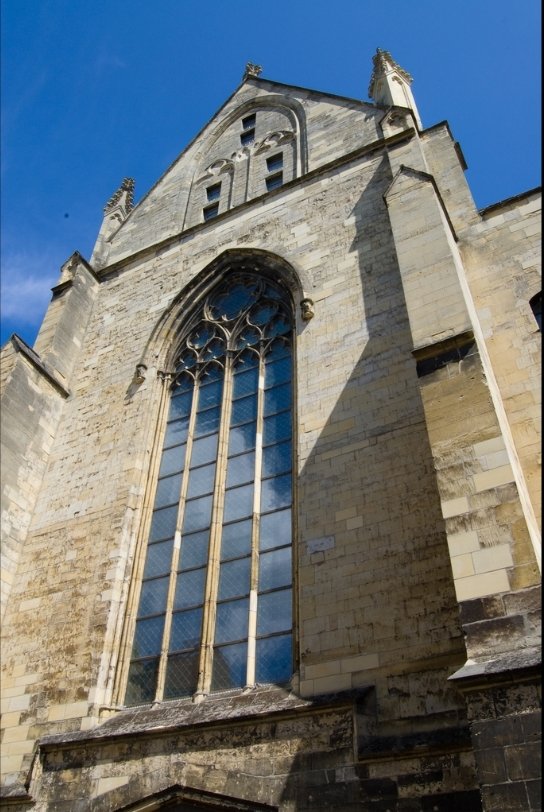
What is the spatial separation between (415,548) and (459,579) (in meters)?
1.49

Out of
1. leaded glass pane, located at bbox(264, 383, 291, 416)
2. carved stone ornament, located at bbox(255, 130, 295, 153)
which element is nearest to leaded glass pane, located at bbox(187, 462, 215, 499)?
leaded glass pane, located at bbox(264, 383, 291, 416)

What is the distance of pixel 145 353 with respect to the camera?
10.5m

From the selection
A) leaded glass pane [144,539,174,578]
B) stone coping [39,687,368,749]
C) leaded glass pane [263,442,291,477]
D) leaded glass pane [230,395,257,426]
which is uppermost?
leaded glass pane [230,395,257,426]

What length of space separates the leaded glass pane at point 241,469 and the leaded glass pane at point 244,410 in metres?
0.60

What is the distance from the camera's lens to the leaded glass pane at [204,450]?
8711 mm

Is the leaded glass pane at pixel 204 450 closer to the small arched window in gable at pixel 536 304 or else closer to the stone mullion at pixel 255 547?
the stone mullion at pixel 255 547

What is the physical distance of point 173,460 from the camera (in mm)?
9008

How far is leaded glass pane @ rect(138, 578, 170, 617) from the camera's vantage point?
300 inches

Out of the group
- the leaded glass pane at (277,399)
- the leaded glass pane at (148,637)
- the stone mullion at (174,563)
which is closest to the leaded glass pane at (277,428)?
the leaded glass pane at (277,399)

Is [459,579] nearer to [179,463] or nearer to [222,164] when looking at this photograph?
[179,463]

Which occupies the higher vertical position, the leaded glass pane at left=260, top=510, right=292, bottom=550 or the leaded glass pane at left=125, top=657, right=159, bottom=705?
the leaded glass pane at left=260, top=510, right=292, bottom=550

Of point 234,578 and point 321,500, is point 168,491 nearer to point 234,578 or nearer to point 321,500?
point 234,578

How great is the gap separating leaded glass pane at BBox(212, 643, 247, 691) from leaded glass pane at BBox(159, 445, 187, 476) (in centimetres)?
269

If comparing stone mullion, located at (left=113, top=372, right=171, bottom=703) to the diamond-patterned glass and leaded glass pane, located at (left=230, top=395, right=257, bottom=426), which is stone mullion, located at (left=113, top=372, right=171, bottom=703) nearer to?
the diamond-patterned glass
